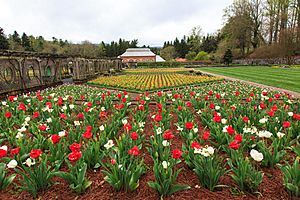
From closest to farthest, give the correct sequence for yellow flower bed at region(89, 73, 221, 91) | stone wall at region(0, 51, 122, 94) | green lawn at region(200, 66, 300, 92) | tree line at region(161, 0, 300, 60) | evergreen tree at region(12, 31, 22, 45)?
stone wall at region(0, 51, 122, 94) → green lawn at region(200, 66, 300, 92) → yellow flower bed at region(89, 73, 221, 91) → tree line at region(161, 0, 300, 60) → evergreen tree at region(12, 31, 22, 45)

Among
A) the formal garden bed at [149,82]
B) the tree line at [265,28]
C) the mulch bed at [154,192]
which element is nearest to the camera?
the mulch bed at [154,192]

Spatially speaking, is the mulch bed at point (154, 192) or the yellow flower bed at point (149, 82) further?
the yellow flower bed at point (149, 82)

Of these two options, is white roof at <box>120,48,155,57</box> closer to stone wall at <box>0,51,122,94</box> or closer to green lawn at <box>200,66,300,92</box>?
green lawn at <box>200,66,300,92</box>

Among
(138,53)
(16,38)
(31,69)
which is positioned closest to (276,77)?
(31,69)

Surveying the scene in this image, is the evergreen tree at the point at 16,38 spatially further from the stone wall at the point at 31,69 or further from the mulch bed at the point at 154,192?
the mulch bed at the point at 154,192

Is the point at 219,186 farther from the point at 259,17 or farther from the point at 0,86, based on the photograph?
the point at 259,17

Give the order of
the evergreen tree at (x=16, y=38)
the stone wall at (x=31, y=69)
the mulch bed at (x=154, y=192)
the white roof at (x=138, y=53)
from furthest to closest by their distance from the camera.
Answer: the white roof at (x=138, y=53) < the evergreen tree at (x=16, y=38) < the stone wall at (x=31, y=69) < the mulch bed at (x=154, y=192)

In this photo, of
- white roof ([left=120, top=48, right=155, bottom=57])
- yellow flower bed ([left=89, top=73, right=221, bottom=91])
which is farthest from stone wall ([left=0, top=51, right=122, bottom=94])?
white roof ([left=120, top=48, right=155, bottom=57])

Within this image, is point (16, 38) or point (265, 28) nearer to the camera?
point (265, 28)

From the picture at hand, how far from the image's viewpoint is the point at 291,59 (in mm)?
34000

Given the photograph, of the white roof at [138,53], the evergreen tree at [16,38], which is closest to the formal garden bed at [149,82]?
the white roof at [138,53]

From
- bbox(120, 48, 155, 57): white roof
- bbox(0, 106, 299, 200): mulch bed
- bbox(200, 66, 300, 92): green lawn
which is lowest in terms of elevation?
bbox(0, 106, 299, 200): mulch bed

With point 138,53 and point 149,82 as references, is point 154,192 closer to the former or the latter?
point 149,82

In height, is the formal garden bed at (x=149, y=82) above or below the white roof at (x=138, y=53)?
below
